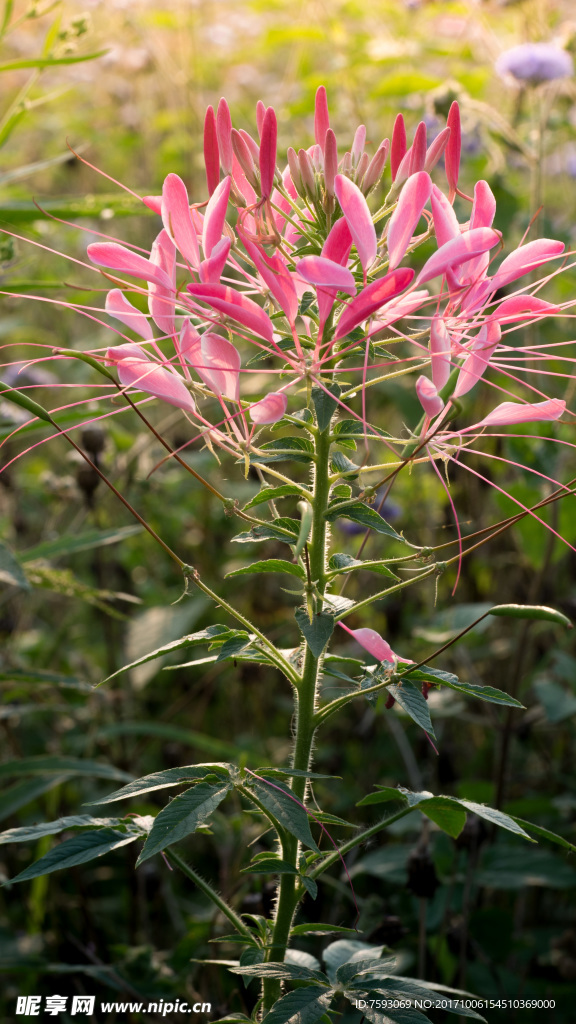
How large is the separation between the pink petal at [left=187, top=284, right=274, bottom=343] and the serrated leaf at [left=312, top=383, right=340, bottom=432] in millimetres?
67

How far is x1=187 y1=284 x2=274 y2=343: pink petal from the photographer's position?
68 centimetres

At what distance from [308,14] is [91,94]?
211 cm

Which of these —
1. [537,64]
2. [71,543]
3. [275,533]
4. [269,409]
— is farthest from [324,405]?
[537,64]

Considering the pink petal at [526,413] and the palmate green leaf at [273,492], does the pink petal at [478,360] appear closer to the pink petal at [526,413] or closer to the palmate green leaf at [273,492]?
the pink petal at [526,413]

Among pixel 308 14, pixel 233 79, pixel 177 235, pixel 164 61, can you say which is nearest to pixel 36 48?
pixel 233 79

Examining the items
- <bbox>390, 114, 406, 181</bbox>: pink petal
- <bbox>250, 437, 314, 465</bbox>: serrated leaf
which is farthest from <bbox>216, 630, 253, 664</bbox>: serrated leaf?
<bbox>390, 114, 406, 181</bbox>: pink petal

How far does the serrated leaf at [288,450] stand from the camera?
2.65 ft

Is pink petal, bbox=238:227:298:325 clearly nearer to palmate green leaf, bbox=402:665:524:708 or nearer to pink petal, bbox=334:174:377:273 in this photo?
pink petal, bbox=334:174:377:273

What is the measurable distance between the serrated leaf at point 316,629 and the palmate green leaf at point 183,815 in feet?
0.50

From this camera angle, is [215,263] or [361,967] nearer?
[215,263]

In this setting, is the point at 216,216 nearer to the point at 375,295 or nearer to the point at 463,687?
the point at 375,295

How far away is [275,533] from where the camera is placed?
0.82 metres

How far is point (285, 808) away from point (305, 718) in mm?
145

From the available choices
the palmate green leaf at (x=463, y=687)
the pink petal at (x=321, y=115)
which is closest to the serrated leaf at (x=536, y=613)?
the palmate green leaf at (x=463, y=687)
